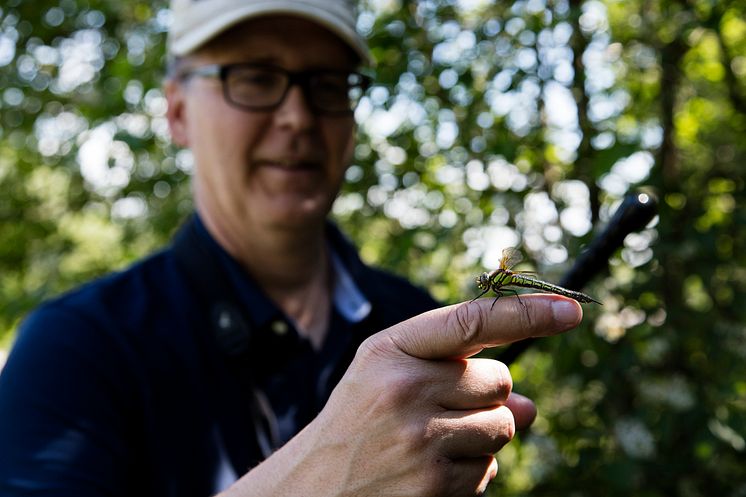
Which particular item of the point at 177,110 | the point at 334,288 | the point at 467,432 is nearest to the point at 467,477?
the point at 467,432

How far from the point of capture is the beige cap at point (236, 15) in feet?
7.84

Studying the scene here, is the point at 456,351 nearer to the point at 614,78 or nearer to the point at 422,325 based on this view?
the point at 422,325

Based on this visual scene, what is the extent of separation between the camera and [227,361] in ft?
7.32

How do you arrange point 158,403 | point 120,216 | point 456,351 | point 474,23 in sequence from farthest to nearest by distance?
point 120,216, point 474,23, point 158,403, point 456,351

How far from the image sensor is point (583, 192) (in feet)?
11.6

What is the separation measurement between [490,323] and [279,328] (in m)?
1.25

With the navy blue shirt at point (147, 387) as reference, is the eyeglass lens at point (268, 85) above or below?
above

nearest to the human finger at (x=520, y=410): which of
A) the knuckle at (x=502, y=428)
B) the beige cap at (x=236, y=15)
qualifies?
the knuckle at (x=502, y=428)

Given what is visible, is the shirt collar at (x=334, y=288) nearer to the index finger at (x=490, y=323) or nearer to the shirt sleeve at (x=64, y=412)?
the shirt sleeve at (x=64, y=412)

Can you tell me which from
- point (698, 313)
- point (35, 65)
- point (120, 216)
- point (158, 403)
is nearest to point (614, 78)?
point (698, 313)

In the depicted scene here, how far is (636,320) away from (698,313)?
0.92 feet

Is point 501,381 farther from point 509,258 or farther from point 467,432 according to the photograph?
point 509,258

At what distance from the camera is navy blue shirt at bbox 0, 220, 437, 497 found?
1.88 metres

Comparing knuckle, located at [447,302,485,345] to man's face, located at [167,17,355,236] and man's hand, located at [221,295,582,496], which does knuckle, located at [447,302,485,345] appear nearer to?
man's hand, located at [221,295,582,496]
